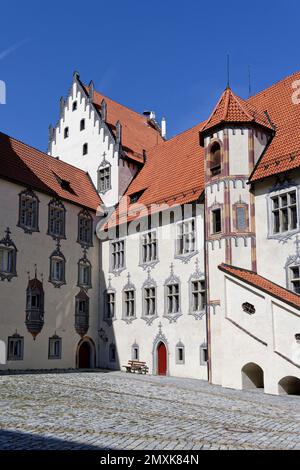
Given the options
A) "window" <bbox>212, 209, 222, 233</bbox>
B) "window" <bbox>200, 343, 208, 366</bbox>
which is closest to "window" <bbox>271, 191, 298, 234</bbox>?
"window" <bbox>212, 209, 222, 233</bbox>

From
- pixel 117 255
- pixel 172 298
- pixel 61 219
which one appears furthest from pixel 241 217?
pixel 61 219

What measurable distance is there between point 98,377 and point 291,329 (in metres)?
9.47

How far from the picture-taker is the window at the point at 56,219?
2953cm

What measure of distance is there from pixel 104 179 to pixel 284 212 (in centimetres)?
1443

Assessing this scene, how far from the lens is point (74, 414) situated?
500 inches

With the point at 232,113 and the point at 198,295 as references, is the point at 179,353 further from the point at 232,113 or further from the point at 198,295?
the point at 232,113

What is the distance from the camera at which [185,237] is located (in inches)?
1051

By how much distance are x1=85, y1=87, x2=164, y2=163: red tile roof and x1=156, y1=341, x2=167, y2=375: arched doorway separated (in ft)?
41.3

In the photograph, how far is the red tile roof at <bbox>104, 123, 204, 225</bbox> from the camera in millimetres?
27359

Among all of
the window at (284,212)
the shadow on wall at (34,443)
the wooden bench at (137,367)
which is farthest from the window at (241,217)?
the shadow on wall at (34,443)

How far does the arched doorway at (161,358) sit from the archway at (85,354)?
16.7 feet

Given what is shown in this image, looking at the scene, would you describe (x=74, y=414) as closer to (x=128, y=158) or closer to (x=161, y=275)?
(x=161, y=275)

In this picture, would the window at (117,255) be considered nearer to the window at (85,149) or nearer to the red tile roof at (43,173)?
the red tile roof at (43,173)

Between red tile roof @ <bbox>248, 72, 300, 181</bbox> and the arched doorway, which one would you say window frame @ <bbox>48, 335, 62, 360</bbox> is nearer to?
the arched doorway
